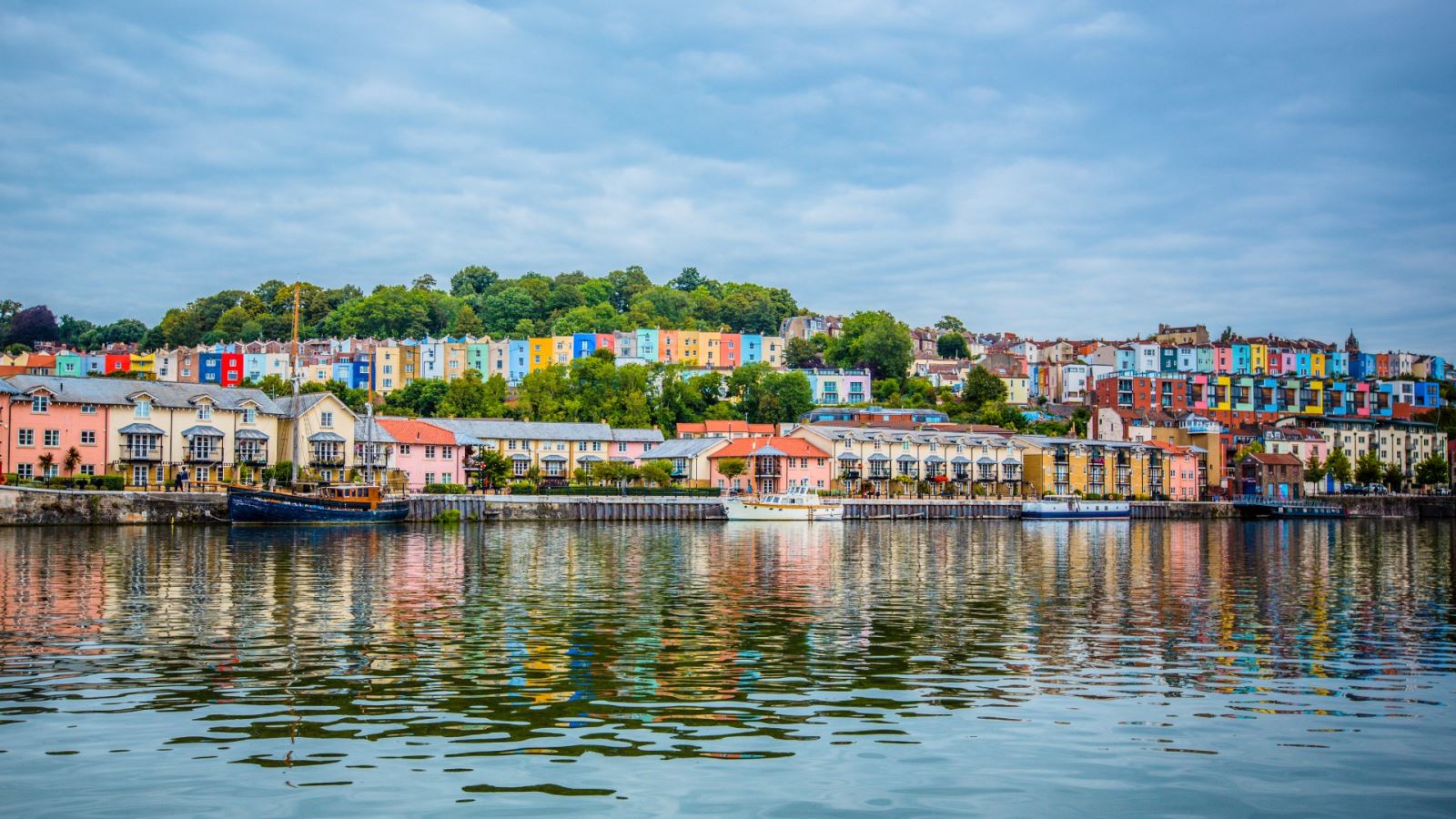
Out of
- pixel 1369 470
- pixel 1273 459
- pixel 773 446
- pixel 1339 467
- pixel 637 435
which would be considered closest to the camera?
pixel 773 446

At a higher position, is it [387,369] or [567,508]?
[387,369]

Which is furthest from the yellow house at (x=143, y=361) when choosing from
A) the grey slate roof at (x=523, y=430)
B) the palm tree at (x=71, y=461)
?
the palm tree at (x=71, y=461)

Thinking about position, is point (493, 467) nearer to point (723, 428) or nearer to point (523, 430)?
point (523, 430)

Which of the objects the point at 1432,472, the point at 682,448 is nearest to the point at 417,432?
the point at 682,448

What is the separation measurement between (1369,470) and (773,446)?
7717cm

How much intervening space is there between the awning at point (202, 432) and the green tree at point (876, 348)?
107 m

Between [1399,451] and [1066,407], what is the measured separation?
1618 inches

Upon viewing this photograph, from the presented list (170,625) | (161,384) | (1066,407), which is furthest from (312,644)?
(1066,407)

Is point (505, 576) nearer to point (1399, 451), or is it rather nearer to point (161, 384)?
point (161, 384)

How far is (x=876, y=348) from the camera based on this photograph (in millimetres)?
174000

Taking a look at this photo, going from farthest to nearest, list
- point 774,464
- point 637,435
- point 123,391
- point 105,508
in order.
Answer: point 637,435 < point 774,464 < point 123,391 < point 105,508

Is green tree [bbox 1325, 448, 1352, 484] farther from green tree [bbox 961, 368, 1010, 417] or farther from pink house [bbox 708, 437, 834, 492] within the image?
pink house [bbox 708, 437, 834, 492]

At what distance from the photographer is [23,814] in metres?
11.8

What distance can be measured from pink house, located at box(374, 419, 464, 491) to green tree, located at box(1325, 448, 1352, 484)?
98978 mm
